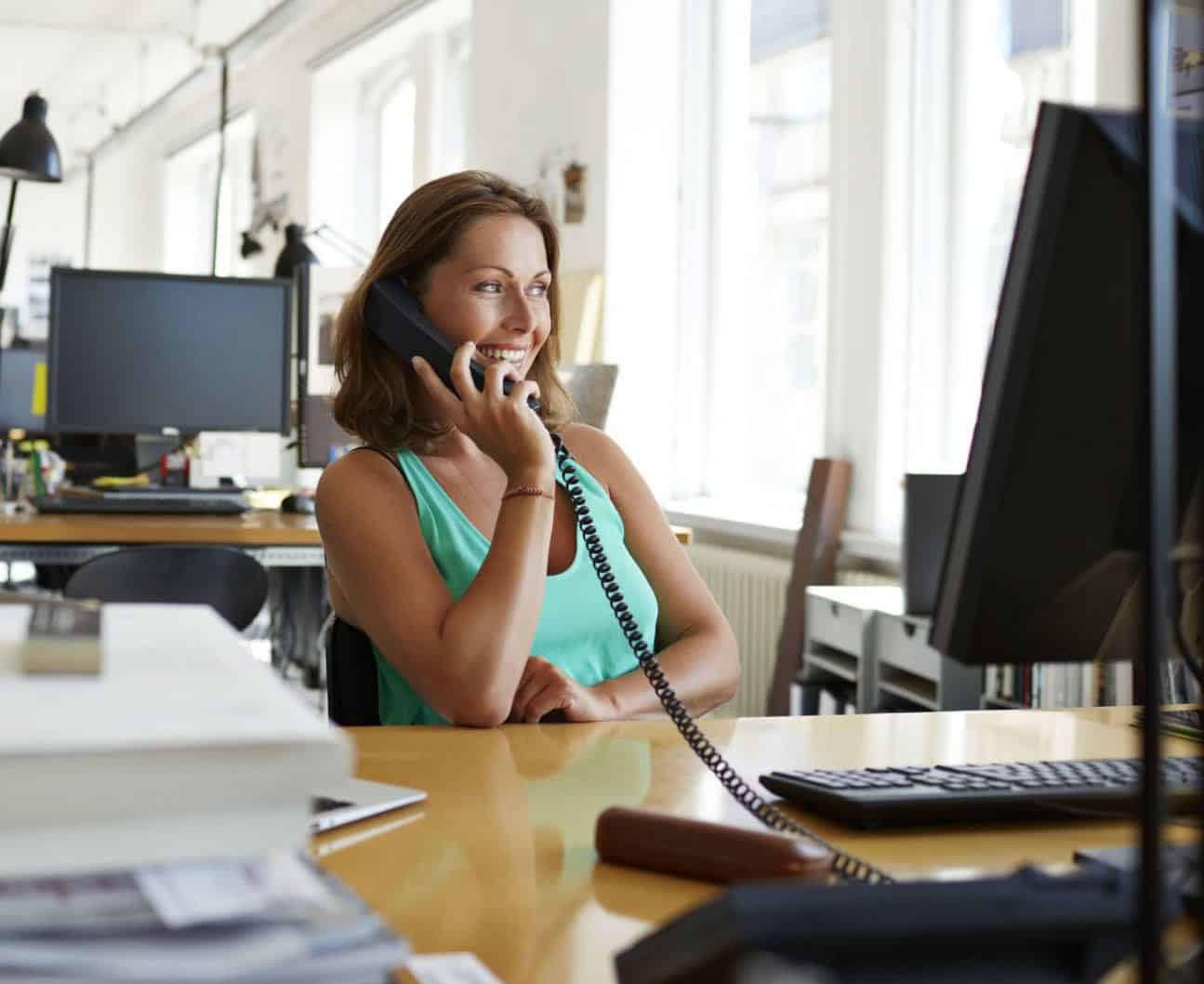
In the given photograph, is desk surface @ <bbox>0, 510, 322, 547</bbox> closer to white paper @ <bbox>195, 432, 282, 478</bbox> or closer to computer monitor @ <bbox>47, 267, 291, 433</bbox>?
computer monitor @ <bbox>47, 267, 291, 433</bbox>

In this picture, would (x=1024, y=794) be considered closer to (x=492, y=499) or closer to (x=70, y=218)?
(x=492, y=499)

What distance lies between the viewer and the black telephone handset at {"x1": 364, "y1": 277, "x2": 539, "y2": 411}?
6.03ft

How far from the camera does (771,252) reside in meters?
5.32

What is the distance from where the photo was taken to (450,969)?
29.7 inches

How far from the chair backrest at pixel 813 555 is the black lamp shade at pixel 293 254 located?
1838 mm

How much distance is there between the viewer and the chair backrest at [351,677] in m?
1.69

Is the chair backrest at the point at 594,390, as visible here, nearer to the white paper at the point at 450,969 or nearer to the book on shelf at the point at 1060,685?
the book on shelf at the point at 1060,685

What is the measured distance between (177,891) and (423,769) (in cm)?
68

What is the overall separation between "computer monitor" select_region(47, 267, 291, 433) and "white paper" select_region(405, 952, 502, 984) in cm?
338

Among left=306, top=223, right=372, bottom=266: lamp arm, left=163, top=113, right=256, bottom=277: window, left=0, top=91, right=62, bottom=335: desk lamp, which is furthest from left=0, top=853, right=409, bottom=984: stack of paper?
left=163, top=113, right=256, bottom=277: window

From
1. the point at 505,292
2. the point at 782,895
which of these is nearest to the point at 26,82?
the point at 505,292

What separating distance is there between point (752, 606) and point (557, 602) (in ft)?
10.2

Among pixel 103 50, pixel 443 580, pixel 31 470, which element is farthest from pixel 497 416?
pixel 103 50

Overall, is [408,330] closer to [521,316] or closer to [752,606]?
[521,316]
